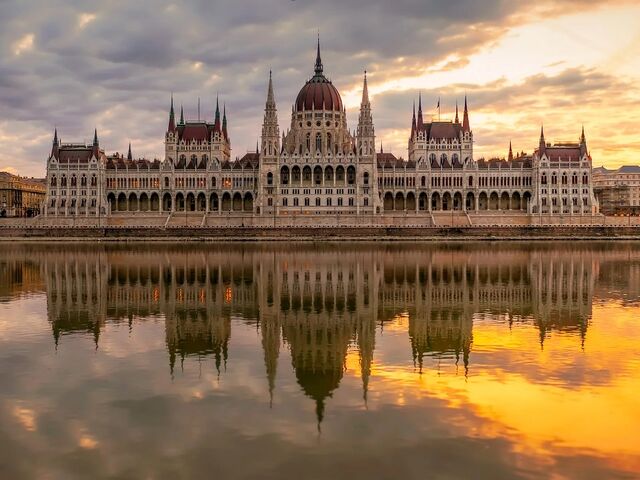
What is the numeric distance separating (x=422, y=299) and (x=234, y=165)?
313 ft

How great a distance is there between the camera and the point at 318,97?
407 feet

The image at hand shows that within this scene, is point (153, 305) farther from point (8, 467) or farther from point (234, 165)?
point (234, 165)

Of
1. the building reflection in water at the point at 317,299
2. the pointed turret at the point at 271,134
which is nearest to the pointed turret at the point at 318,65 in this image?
the pointed turret at the point at 271,134

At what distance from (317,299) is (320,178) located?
85.3 m

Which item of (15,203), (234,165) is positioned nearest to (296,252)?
(234,165)

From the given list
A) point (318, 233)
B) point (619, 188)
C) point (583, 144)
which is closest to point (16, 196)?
point (318, 233)

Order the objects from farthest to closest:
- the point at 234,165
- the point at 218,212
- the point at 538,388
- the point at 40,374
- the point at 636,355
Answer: the point at 234,165 < the point at 218,212 < the point at 636,355 < the point at 40,374 < the point at 538,388

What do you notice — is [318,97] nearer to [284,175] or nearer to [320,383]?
[284,175]

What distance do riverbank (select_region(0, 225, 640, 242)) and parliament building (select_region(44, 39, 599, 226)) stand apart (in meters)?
16.6

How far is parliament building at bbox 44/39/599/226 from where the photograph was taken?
111562 mm

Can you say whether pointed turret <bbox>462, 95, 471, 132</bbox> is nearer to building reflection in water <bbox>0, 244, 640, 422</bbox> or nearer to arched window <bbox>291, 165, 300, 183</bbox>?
arched window <bbox>291, 165, 300, 183</bbox>

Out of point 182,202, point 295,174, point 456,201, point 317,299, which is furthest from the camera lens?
point 182,202

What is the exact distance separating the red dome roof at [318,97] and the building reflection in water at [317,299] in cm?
7458

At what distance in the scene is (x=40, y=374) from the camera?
15492 millimetres
